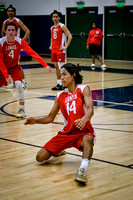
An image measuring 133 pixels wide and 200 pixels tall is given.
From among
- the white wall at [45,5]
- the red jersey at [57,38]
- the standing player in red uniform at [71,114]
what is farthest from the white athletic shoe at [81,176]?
the white wall at [45,5]

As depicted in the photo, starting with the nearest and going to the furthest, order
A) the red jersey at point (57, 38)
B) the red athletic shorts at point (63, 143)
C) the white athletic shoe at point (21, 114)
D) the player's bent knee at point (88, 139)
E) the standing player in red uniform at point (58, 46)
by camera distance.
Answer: the player's bent knee at point (88, 139)
the red athletic shorts at point (63, 143)
the white athletic shoe at point (21, 114)
the standing player in red uniform at point (58, 46)
the red jersey at point (57, 38)

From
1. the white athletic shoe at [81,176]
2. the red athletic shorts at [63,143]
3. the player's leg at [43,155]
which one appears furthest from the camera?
the player's leg at [43,155]

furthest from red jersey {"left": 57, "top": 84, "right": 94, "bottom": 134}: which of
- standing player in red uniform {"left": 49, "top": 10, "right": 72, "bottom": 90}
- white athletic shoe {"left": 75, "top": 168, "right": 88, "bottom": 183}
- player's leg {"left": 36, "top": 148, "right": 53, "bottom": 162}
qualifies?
standing player in red uniform {"left": 49, "top": 10, "right": 72, "bottom": 90}

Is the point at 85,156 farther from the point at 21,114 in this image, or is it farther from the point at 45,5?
the point at 45,5

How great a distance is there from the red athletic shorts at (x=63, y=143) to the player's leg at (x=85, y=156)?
8 cm

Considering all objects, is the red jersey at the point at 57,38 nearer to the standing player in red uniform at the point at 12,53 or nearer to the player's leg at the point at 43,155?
the standing player in red uniform at the point at 12,53

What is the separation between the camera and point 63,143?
13.6 ft

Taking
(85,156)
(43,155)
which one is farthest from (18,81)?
(85,156)

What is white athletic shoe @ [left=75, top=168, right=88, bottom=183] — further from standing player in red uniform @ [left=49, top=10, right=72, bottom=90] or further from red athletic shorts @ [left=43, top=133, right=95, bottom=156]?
standing player in red uniform @ [left=49, top=10, right=72, bottom=90]

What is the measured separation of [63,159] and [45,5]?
16.1m

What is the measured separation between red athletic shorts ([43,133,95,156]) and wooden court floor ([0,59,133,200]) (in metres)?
0.17

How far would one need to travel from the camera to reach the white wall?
17525 millimetres

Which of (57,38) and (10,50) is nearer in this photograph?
(10,50)

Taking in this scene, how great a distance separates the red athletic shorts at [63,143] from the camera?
13.4 ft
